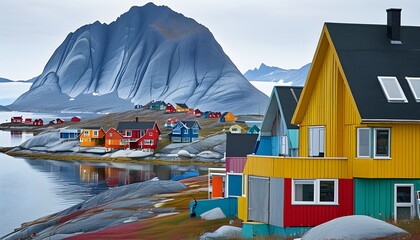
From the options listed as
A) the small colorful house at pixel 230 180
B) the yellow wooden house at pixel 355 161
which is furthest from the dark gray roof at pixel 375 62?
the small colorful house at pixel 230 180

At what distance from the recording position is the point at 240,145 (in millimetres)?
48844

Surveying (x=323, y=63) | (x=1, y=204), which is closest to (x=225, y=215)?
(x=323, y=63)

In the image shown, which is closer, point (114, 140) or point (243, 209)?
point (243, 209)

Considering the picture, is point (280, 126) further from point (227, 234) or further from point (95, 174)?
point (95, 174)

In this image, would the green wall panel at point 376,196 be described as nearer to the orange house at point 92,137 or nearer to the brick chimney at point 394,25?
the brick chimney at point 394,25

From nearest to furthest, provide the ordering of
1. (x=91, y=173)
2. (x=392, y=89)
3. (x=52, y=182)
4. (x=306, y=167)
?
(x=306, y=167)
(x=392, y=89)
(x=52, y=182)
(x=91, y=173)

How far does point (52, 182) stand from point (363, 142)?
7911cm

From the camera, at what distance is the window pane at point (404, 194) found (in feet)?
97.4

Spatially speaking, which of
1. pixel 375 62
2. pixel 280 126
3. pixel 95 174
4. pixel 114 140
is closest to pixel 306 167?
pixel 375 62

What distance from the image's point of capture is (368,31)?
1277 inches

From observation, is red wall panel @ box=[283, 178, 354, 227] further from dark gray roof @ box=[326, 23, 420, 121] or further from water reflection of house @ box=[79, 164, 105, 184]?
water reflection of house @ box=[79, 164, 105, 184]

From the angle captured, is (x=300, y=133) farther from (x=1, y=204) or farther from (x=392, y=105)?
(x=1, y=204)

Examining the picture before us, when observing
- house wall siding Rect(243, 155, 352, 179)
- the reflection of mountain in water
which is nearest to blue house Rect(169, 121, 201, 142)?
the reflection of mountain in water

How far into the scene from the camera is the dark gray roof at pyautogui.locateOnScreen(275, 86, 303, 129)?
129 ft
